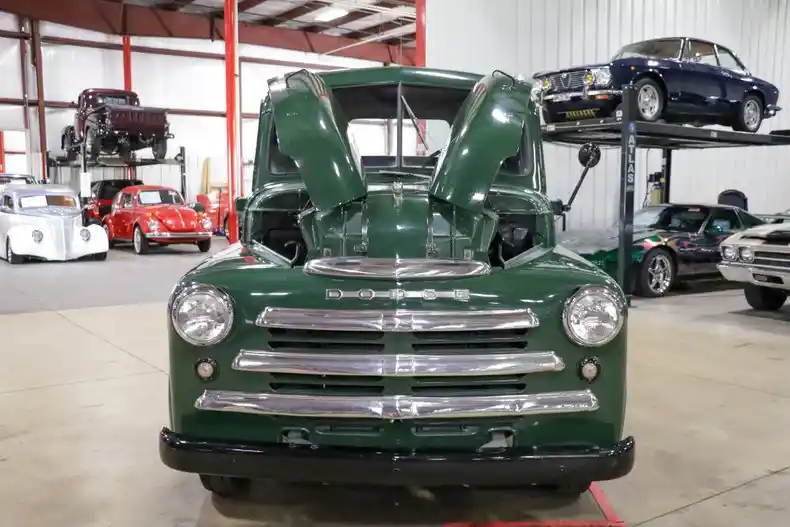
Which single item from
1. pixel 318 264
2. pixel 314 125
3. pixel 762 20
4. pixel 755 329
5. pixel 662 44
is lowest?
pixel 755 329

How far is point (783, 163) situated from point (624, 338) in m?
15.4

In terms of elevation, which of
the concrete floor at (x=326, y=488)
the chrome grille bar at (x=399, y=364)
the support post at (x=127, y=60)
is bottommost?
the concrete floor at (x=326, y=488)

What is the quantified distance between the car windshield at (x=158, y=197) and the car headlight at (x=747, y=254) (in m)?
10.9

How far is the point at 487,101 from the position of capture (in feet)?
10.6

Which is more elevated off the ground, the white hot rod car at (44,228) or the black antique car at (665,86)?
the black antique car at (665,86)

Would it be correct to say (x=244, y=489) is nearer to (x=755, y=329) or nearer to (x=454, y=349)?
(x=454, y=349)

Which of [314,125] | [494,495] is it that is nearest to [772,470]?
[494,495]

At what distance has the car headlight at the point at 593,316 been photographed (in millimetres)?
2375

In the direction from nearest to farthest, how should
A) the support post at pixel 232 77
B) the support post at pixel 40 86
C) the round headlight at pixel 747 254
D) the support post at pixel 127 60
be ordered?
the round headlight at pixel 747 254, the support post at pixel 232 77, the support post at pixel 40 86, the support post at pixel 127 60

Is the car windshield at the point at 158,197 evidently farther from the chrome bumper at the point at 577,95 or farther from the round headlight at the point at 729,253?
the round headlight at the point at 729,253

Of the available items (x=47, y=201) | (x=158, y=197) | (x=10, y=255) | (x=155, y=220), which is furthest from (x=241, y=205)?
(x=158, y=197)

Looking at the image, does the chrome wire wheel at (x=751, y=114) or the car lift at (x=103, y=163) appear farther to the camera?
the car lift at (x=103, y=163)

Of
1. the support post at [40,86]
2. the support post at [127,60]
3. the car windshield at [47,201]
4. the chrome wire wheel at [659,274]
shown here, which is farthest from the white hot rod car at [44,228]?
the chrome wire wheel at [659,274]

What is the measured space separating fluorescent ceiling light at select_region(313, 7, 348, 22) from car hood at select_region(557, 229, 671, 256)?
14.4m
